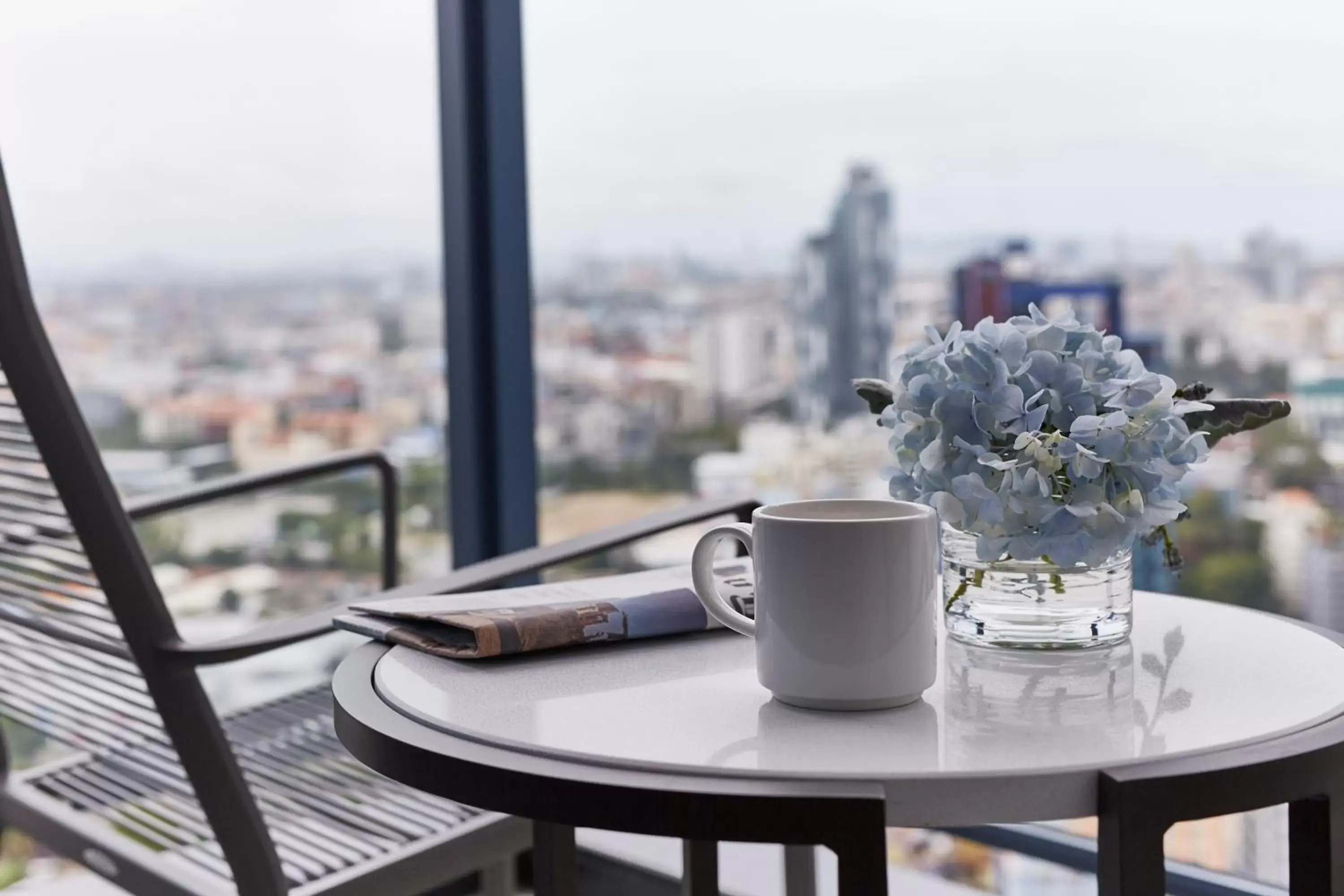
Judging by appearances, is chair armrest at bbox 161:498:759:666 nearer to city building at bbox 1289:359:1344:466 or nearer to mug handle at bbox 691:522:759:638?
mug handle at bbox 691:522:759:638

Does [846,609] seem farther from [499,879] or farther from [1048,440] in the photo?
[499,879]

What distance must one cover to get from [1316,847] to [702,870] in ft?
2.04

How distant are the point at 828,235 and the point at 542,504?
0.66 meters

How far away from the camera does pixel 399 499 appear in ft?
6.02

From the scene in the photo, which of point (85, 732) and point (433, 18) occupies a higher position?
point (433, 18)

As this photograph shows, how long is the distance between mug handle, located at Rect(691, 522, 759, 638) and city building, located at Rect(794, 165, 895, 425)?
1.25m

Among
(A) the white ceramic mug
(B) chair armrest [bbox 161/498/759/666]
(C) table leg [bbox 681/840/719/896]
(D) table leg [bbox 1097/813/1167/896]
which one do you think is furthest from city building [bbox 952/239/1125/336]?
(D) table leg [bbox 1097/813/1167/896]

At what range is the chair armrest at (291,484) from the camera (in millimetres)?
1632

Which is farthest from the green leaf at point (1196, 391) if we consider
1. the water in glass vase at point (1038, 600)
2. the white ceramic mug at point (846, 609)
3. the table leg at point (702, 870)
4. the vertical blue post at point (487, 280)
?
the vertical blue post at point (487, 280)

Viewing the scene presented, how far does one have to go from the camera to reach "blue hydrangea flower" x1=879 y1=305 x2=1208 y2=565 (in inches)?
34.0

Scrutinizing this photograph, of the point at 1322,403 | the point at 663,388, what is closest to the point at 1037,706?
the point at 1322,403

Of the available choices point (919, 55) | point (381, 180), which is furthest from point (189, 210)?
point (919, 55)

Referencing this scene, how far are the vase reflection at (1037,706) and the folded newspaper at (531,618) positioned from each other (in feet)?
0.58

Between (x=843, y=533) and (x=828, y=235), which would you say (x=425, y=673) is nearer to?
(x=843, y=533)
